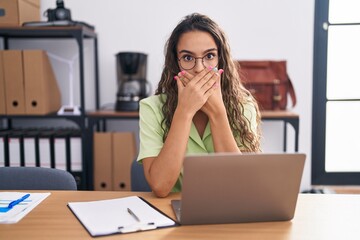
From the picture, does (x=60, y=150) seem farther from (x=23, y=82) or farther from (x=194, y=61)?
(x=194, y=61)

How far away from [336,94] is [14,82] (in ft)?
7.20

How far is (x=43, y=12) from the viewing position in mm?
2697

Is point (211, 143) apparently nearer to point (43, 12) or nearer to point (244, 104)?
point (244, 104)

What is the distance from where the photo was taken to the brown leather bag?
2539 mm

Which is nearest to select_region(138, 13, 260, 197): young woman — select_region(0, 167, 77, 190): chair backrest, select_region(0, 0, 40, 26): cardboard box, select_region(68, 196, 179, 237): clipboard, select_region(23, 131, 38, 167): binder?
select_region(68, 196, 179, 237): clipboard

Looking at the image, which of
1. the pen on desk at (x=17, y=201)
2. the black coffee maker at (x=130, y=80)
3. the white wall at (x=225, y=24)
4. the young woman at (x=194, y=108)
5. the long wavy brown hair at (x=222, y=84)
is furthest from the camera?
the white wall at (x=225, y=24)

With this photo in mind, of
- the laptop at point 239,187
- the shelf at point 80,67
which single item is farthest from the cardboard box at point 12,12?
the laptop at point 239,187

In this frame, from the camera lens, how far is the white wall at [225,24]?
2.69 m

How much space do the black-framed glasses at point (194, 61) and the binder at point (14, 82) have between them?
138 cm

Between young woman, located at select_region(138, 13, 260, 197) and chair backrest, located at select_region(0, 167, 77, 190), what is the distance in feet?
0.86

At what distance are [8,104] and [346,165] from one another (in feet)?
7.85

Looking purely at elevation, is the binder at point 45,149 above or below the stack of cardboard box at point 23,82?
below

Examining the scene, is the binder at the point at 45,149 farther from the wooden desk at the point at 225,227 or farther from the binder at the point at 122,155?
the wooden desk at the point at 225,227

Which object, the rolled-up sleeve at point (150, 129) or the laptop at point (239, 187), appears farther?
the rolled-up sleeve at point (150, 129)
